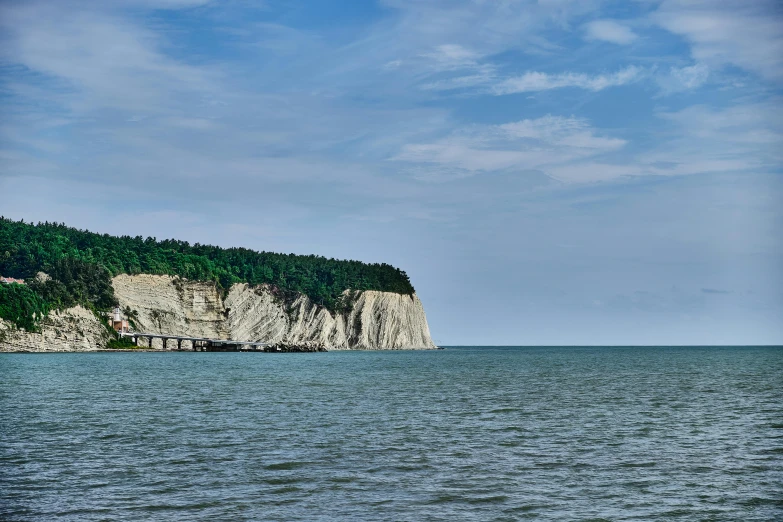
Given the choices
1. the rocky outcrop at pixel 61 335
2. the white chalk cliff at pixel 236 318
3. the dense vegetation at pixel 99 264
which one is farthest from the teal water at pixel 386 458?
the white chalk cliff at pixel 236 318

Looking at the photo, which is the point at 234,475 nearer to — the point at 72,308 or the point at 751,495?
the point at 751,495

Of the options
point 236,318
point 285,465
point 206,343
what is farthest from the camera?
point 236,318

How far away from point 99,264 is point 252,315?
40.0m

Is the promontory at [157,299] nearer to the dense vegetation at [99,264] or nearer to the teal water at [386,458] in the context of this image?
the dense vegetation at [99,264]

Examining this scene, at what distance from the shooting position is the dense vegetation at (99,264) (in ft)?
445

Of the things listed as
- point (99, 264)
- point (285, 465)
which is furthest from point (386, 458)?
point (99, 264)

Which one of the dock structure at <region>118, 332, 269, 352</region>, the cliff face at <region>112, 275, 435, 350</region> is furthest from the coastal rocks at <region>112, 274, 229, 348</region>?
the dock structure at <region>118, 332, 269, 352</region>

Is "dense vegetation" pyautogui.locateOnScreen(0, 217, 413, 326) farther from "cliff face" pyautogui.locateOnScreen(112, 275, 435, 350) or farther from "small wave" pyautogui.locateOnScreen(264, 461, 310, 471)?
"small wave" pyautogui.locateOnScreen(264, 461, 310, 471)

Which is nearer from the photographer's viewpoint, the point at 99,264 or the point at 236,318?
the point at 99,264

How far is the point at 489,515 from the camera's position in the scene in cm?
1606

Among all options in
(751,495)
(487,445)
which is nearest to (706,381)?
(487,445)

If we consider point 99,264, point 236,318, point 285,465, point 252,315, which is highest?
point 99,264

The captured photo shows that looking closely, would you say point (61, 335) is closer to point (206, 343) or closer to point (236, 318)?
point (206, 343)

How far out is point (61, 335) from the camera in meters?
131
